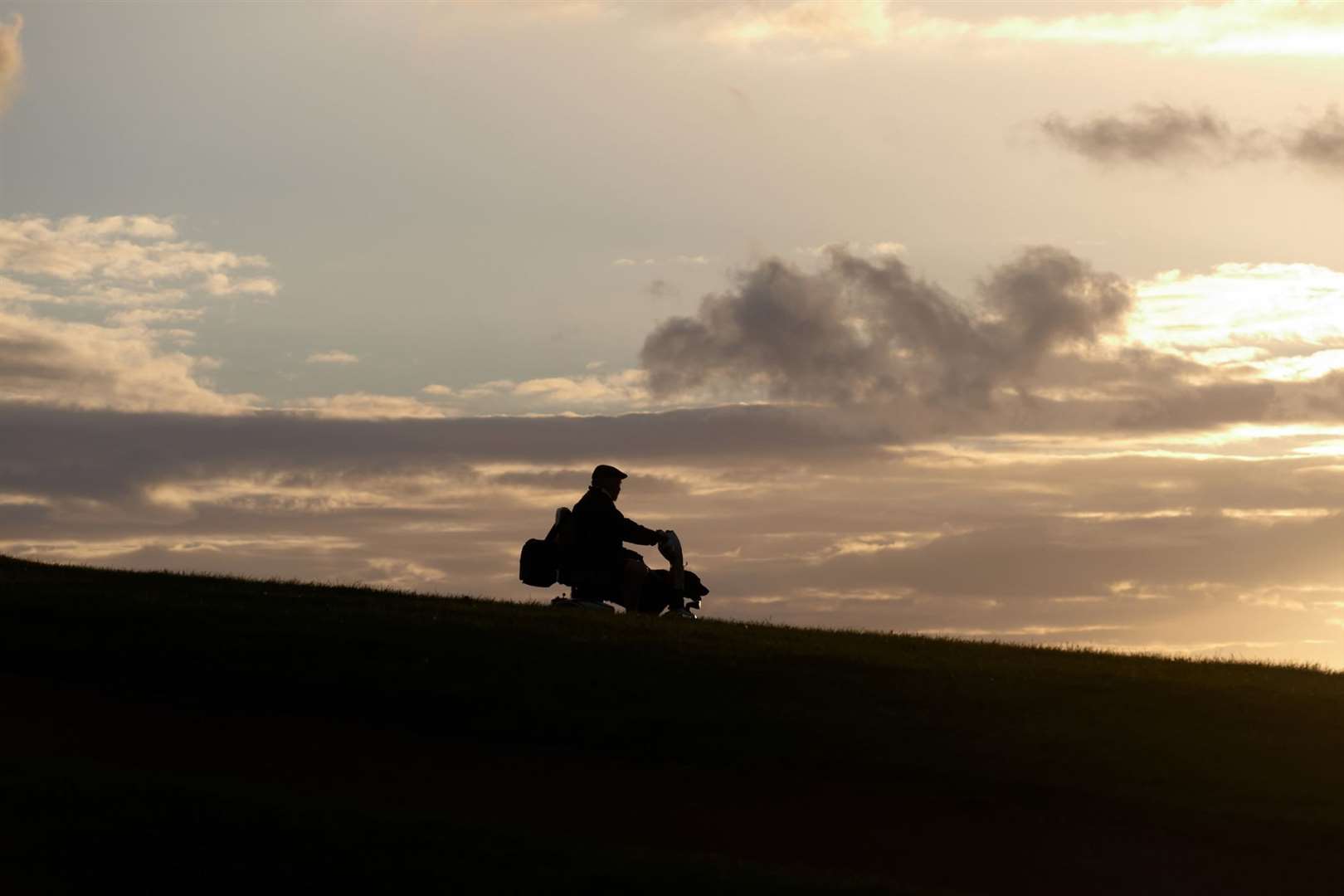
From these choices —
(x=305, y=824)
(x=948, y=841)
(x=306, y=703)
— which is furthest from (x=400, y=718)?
(x=948, y=841)

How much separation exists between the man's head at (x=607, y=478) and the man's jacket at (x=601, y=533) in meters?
0.08

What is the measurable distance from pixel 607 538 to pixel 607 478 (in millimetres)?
947

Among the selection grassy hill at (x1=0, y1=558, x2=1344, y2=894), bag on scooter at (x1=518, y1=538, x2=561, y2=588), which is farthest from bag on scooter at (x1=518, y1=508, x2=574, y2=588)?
grassy hill at (x1=0, y1=558, x2=1344, y2=894)

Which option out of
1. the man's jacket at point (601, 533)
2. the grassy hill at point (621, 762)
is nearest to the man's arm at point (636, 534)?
the man's jacket at point (601, 533)

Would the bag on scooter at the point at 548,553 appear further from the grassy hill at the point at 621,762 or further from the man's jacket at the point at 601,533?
the grassy hill at the point at 621,762

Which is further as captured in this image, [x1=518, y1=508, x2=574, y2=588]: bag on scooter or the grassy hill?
[x1=518, y1=508, x2=574, y2=588]: bag on scooter

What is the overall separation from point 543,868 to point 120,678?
7806 mm

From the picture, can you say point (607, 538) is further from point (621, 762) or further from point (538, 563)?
point (621, 762)

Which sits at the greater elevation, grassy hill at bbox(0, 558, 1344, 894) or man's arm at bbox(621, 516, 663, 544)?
man's arm at bbox(621, 516, 663, 544)

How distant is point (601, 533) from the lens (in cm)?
2570

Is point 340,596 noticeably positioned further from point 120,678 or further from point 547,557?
point 120,678

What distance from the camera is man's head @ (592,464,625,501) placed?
25.6 meters

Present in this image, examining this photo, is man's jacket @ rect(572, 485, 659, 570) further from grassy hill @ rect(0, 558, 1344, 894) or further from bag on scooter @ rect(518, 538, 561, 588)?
grassy hill @ rect(0, 558, 1344, 894)

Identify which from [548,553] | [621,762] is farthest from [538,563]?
[621,762]
